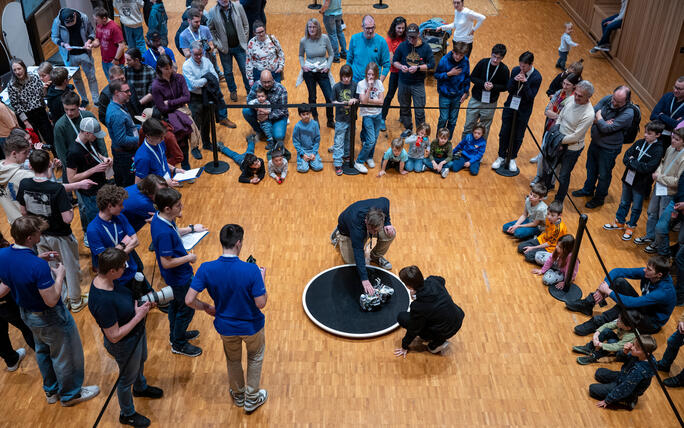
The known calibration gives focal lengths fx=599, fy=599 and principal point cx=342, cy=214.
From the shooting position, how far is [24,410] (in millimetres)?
4953

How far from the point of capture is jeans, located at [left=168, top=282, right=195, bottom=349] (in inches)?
207

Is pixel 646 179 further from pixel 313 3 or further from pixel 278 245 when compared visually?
pixel 313 3

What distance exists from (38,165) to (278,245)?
271cm

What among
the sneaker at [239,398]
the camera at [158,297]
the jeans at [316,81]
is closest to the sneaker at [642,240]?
the jeans at [316,81]

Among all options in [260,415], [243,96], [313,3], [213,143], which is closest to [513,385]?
[260,415]

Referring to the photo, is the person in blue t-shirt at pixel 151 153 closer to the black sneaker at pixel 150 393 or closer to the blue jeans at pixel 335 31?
the black sneaker at pixel 150 393

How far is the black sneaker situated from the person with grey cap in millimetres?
4967

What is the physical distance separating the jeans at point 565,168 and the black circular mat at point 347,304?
2.68 metres

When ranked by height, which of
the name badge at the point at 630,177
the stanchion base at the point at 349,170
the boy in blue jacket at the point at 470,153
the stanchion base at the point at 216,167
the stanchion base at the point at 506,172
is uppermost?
the name badge at the point at 630,177

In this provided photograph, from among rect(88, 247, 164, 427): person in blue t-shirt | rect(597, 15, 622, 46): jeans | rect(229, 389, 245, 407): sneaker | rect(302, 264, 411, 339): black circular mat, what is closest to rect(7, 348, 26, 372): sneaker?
rect(88, 247, 164, 427): person in blue t-shirt

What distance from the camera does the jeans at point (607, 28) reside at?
11398 millimetres

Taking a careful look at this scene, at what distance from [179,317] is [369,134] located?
3918 mm

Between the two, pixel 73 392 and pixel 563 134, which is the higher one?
pixel 563 134

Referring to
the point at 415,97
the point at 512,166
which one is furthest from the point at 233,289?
the point at 415,97
